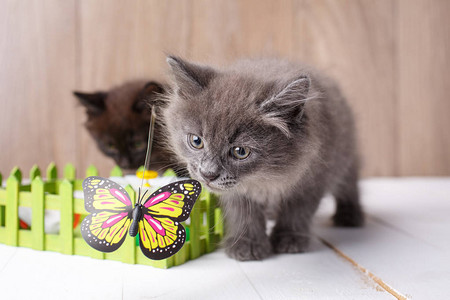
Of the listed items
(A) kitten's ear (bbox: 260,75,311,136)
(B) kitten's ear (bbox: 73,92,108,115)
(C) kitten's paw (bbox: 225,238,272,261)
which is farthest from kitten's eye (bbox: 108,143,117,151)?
(A) kitten's ear (bbox: 260,75,311,136)

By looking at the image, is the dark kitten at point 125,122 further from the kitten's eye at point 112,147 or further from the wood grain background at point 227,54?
the wood grain background at point 227,54

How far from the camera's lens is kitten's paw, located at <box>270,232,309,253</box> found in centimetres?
133

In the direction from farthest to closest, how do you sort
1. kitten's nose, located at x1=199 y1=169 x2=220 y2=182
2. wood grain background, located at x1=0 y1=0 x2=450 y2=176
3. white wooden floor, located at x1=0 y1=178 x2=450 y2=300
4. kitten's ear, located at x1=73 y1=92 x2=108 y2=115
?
wood grain background, located at x1=0 y1=0 x2=450 y2=176 → kitten's ear, located at x1=73 y1=92 x2=108 y2=115 → kitten's nose, located at x1=199 y1=169 x2=220 y2=182 → white wooden floor, located at x1=0 y1=178 x2=450 y2=300

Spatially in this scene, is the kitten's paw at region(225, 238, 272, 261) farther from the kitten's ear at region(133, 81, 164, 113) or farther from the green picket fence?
the kitten's ear at region(133, 81, 164, 113)

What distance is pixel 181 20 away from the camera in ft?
8.00

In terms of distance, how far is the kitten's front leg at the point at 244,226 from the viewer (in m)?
1.29

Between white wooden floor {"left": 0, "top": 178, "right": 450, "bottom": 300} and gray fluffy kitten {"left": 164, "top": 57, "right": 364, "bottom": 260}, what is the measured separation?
0.37ft

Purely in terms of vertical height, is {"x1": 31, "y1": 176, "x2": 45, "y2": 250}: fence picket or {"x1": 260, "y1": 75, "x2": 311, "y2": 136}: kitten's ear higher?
{"x1": 260, "y1": 75, "x2": 311, "y2": 136}: kitten's ear

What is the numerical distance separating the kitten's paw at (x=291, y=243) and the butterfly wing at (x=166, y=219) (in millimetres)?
447

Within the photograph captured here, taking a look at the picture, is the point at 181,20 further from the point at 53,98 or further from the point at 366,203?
the point at 366,203

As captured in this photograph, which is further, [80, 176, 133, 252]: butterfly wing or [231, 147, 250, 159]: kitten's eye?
[231, 147, 250, 159]: kitten's eye

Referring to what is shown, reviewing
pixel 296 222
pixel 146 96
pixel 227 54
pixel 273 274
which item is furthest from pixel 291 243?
pixel 227 54

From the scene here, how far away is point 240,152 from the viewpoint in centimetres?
111

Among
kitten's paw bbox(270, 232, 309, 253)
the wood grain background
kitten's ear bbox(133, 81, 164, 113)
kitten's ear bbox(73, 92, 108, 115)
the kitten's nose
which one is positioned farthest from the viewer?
the wood grain background
